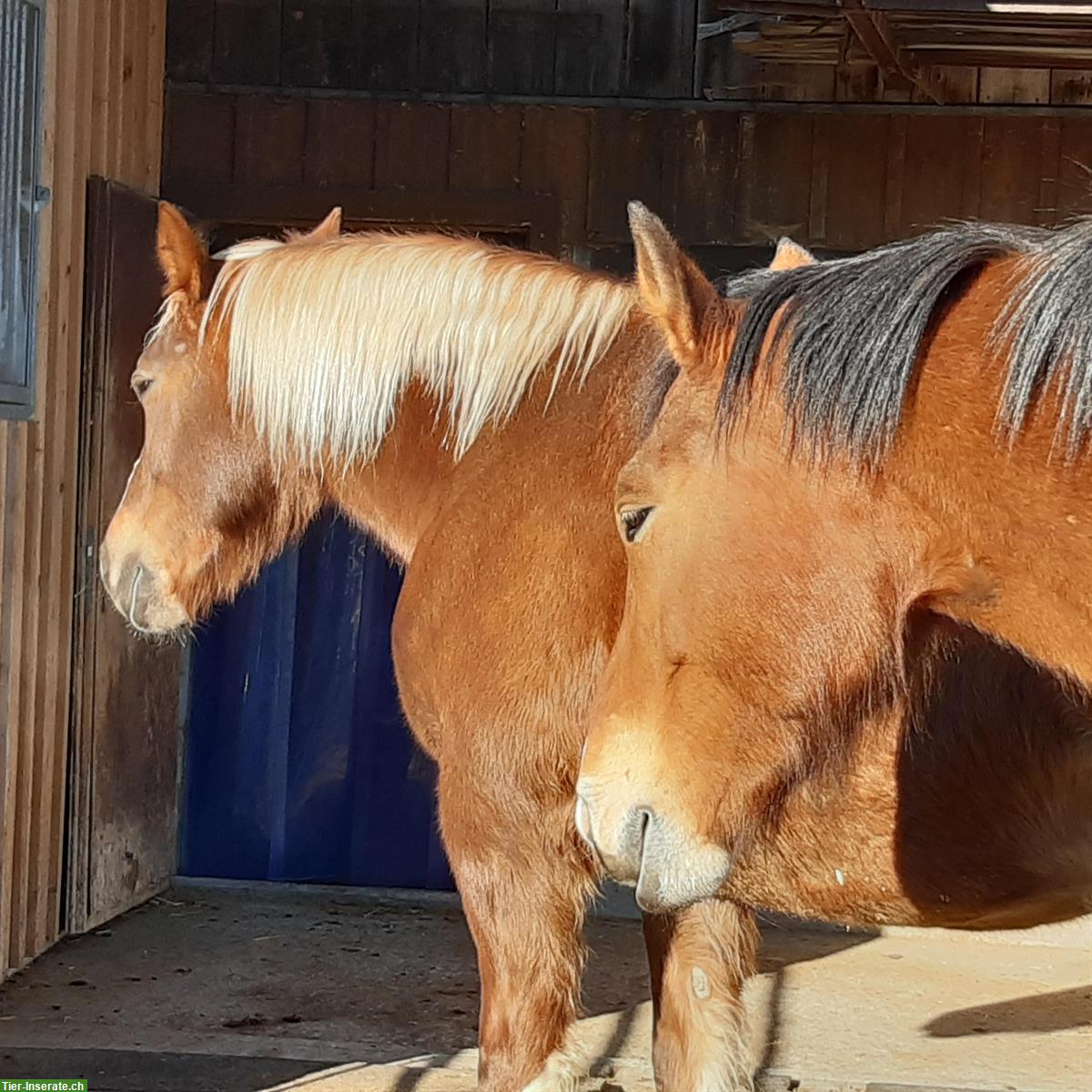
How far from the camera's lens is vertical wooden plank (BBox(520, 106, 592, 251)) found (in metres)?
6.23

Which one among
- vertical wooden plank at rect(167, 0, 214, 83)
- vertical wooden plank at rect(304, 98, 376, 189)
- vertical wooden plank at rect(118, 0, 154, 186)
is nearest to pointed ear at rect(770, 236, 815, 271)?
vertical wooden plank at rect(118, 0, 154, 186)

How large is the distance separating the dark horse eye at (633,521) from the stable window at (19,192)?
2.99m

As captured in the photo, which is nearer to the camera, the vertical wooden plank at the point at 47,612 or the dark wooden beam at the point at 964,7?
the dark wooden beam at the point at 964,7

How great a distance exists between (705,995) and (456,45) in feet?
13.1

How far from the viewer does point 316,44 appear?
630cm

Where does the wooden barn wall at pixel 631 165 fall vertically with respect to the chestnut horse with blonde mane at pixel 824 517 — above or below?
above

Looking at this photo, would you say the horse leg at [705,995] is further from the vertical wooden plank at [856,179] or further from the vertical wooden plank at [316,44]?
the vertical wooden plank at [316,44]

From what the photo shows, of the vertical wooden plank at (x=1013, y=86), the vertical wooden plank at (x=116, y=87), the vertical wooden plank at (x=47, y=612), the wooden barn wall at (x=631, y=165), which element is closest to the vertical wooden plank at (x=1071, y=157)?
the wooden barn wall at (x=631, y=165)

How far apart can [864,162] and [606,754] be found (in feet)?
14.8

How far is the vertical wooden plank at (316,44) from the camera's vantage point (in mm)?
6289

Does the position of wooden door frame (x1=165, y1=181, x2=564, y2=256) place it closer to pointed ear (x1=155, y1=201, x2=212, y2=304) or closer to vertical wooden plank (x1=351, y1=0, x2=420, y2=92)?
vertical wooden plank (x1=351, y1=0, x2=420, y2=92)

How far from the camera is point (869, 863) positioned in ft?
8.61

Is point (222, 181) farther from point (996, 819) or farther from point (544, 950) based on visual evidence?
point (996, 819)

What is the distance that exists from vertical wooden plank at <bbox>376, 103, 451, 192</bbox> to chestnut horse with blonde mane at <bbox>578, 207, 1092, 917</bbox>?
4.24 metres
